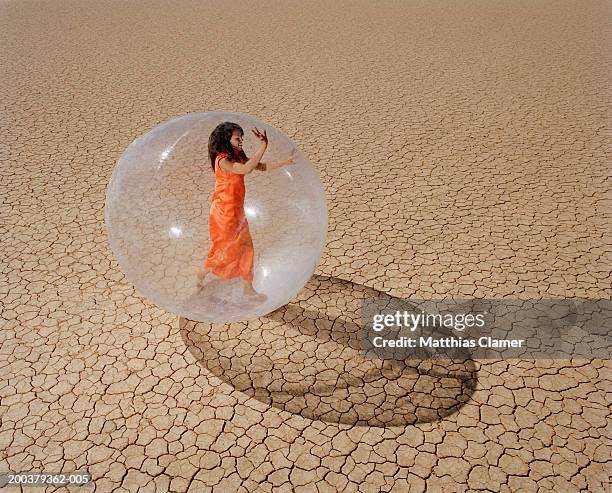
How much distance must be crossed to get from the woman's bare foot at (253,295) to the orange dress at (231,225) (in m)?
0.05

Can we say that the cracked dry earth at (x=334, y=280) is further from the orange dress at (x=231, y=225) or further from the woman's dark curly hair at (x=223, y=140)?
the woman's dark curly hair at (x=223, y=140)

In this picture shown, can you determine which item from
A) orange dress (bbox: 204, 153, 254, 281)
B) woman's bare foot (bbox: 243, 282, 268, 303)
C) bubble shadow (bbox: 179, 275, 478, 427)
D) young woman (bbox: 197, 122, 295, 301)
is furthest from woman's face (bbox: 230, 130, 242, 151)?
bubble shadow (bbox: 179, 275, 478, 427)

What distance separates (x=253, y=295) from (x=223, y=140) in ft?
2.52

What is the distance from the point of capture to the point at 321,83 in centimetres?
770

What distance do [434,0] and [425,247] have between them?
379 inches

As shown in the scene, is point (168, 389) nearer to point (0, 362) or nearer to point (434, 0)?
point (0, 362)

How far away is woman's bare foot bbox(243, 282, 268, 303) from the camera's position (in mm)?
2955

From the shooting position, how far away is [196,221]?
304cm

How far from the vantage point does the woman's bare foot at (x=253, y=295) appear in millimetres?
2955

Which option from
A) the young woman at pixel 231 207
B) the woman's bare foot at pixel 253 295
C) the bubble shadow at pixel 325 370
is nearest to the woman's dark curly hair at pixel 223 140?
the young woman at pixel 231 207

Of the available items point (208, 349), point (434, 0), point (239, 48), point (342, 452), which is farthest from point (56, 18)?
point (342, 452)

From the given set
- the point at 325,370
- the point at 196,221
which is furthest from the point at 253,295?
the point at 325,370

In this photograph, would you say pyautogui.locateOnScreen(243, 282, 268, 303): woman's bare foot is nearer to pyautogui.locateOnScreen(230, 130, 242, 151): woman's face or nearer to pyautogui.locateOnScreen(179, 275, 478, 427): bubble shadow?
pyautogui.locateOnScreen(179, 275, 478, 427): bubble shadow

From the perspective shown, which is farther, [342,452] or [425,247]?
[425,247]
